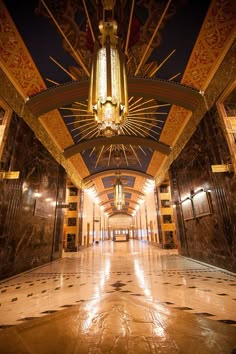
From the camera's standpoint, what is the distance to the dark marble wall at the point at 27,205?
3.83m

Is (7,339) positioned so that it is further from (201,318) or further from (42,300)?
(201,318)

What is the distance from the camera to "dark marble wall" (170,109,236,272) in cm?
374

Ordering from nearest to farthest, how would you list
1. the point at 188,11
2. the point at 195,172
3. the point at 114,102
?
the point at 114,102 → the point at 188,11 → the point at 195,172

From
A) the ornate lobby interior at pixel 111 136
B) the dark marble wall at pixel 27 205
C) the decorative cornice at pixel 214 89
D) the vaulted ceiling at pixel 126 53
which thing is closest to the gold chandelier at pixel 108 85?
the ornate lobby interior at pixel 111 136

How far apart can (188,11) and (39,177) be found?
19.0ft

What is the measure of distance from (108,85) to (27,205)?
3.99 m

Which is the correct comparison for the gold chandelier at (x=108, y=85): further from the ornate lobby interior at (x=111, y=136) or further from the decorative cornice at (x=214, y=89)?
the decorative cornice at (x=214, y=89)

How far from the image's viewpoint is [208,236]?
15.4 ft

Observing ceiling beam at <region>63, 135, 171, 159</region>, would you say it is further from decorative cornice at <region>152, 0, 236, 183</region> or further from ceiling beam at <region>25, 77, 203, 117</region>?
ceiling beam at <region>25, 77, 203, 117</region>

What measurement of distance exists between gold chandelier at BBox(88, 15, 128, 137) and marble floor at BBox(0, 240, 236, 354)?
252cm

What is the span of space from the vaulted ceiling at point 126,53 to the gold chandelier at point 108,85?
62cm

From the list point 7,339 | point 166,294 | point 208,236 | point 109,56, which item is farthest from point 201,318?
point 109,56

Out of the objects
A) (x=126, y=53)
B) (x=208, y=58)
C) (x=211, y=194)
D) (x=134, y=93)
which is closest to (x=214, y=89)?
(x=208, y=58)

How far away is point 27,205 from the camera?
4699 millimetres
